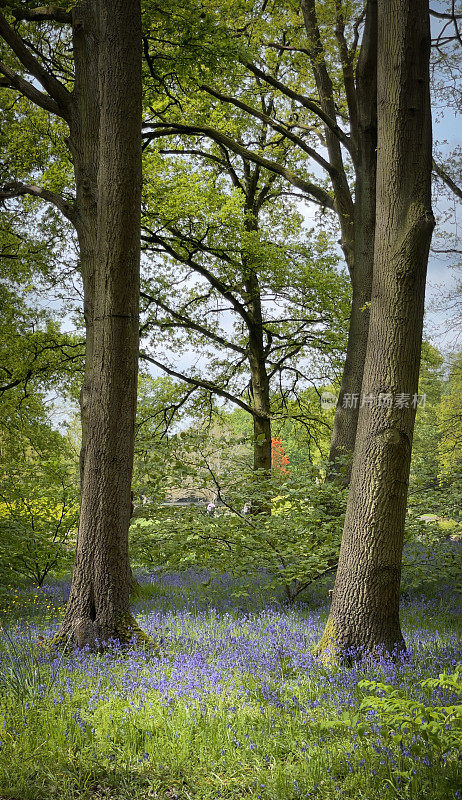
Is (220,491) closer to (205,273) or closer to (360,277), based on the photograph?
(360,277)

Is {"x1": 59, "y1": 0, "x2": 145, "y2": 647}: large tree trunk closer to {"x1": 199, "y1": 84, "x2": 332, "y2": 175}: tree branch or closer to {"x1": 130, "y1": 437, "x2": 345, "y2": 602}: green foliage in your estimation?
{"x1": 130, "y1": 437, "x2": 345, "y2": 602}: green foliage

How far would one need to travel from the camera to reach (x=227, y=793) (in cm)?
313

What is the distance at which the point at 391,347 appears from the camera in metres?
5.16

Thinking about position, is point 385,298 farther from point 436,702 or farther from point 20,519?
point 20,519

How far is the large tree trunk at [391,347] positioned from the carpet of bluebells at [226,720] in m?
0.46

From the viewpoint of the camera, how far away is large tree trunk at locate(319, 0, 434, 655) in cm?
502

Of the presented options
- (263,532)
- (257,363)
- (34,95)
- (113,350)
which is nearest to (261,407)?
(257,363)

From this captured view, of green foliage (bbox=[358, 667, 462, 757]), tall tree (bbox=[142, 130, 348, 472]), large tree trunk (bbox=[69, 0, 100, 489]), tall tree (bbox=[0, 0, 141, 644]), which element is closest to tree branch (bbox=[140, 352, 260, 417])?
tall tree (bbox=[142, 130, 348, 472])

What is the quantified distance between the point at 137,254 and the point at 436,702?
4543 mm

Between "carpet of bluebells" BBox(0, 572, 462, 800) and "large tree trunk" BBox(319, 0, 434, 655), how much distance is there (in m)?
0.46

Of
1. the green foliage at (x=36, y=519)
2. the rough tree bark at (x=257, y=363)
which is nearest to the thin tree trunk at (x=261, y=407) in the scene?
the rough tree bark at (x=257, y=363)

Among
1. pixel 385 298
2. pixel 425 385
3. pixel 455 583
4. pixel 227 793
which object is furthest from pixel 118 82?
pixel 425 385

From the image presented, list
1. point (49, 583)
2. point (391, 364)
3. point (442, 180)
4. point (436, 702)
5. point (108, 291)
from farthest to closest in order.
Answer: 1. point (442, 180)
2. point (49, 583)
3. point (108, 291)
4. point (391, 364)
5. point (436, 702)

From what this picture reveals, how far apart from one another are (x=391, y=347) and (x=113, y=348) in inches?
99.9
